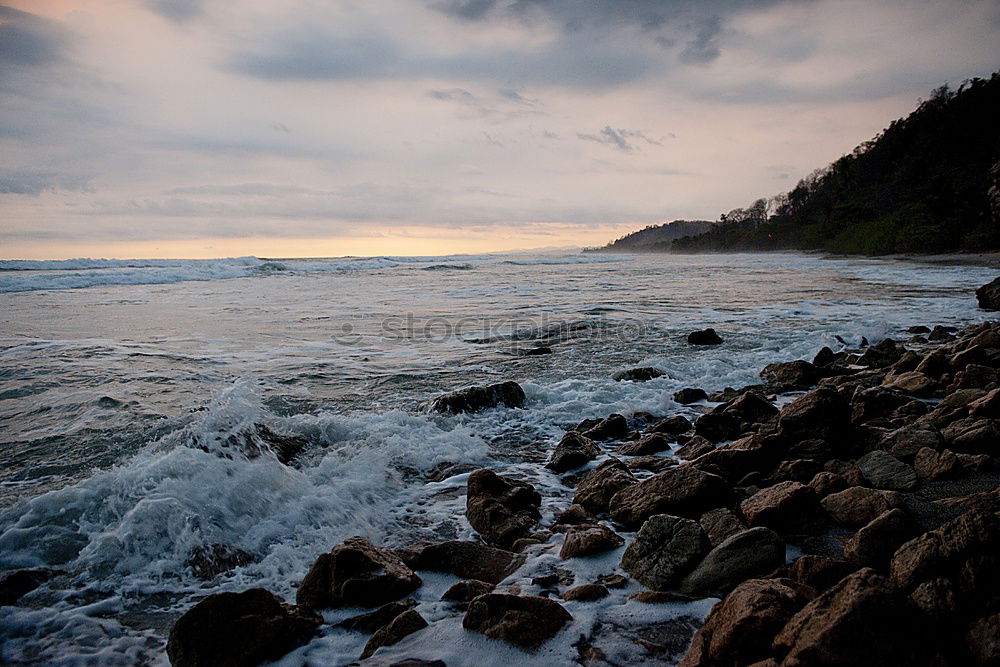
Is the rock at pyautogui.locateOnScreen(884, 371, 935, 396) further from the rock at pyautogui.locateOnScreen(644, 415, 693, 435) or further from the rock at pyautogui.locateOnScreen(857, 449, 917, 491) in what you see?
the rock at pyautogui.locateOnScreen(857, 449, 917, 491)

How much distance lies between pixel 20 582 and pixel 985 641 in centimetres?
444

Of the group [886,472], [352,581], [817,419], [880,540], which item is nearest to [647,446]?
[817,419]

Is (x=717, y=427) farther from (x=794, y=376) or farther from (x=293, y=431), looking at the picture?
(x=293, y=431)

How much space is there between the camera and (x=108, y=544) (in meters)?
3.46

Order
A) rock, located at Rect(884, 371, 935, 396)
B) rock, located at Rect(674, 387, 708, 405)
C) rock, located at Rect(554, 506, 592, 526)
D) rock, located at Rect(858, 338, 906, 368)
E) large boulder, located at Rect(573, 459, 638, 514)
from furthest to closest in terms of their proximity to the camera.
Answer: rock, located at Rect(858, 338, 906, 368) < rock, located at Rect(674, 387, 708, 405) < rock, located at Rect(884, 371, 935, 396) < large boulder, located at Rect(573, 459, 638, 514) < rock, located at Rect(554, 506, 592, 526)

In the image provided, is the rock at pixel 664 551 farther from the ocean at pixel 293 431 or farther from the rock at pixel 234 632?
the rock at pixel 234 632

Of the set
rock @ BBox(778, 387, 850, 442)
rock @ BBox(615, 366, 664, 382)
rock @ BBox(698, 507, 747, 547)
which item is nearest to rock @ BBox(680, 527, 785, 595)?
rock @ BBox(698, 507, 747, 547)

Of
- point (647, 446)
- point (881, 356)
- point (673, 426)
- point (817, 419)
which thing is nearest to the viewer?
point (817, 419)

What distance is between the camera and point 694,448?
4.79 metres

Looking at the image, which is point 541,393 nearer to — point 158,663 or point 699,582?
point 699,582

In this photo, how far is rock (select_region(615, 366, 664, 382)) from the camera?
7582 mm

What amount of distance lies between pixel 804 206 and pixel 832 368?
88.7 meters

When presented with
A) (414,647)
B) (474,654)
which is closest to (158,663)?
(414,647)

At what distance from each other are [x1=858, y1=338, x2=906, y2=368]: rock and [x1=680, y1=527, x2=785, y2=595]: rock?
6.35 m
